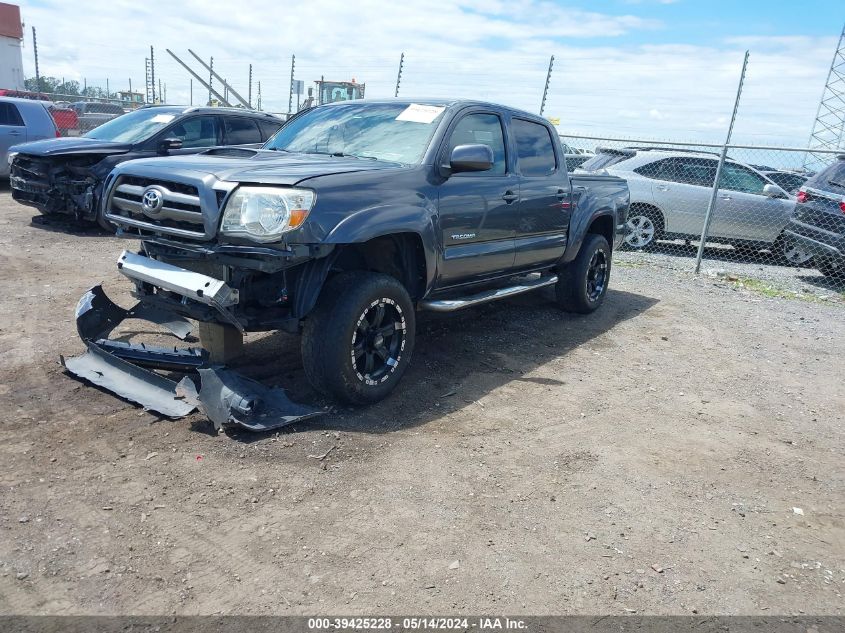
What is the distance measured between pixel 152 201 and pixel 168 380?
1.07 meters

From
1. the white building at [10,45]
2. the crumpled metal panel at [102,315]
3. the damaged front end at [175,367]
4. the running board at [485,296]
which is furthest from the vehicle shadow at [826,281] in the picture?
the white building at [10,45]

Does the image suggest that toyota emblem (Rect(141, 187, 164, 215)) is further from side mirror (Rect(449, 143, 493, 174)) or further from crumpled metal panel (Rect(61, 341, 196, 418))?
side mirror (Rect(449, 143, 493, 174))

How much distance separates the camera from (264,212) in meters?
3.80

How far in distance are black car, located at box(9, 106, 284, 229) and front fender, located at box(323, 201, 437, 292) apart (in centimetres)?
539

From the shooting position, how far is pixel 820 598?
9.57 ft

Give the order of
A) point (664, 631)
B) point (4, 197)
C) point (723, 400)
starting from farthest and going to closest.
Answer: point (4, 197) → point (723, 400) → point (664, 631)

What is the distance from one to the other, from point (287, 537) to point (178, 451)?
1.01 metres

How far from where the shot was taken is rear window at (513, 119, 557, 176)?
5.92 metres

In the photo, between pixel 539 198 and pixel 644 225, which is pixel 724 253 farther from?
pixel 539 198

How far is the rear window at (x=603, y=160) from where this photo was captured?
38.3 feet

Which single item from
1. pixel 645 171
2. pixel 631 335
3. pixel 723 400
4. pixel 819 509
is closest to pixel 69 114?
pixel 645 171

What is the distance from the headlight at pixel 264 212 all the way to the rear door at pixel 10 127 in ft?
36.7

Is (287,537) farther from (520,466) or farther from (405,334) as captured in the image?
(405,334)

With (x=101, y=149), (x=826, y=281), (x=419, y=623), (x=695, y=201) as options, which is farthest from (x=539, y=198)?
(x=826, y=281)
